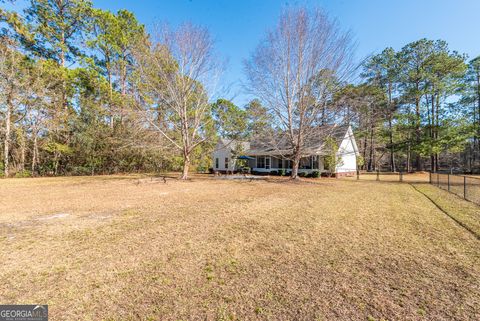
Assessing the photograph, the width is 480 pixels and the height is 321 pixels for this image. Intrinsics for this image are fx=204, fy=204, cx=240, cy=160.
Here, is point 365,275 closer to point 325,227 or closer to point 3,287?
point 325,227

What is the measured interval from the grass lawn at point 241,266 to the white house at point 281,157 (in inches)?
461

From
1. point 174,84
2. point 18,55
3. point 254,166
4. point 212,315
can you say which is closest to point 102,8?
point 18,55

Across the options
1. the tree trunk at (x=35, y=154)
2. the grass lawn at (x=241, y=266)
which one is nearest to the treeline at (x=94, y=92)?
the tree trunk at (x=35, y=154)

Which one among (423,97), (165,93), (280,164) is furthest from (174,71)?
(423,97)

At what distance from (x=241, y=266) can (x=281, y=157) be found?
63.6 ft

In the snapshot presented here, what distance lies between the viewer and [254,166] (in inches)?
1021

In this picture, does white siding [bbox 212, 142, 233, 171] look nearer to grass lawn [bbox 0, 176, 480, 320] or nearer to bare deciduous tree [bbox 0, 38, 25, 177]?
bare deciduous tree [bbox 0, 38, 25, 177]

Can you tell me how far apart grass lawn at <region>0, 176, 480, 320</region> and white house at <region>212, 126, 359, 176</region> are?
38.4 ft

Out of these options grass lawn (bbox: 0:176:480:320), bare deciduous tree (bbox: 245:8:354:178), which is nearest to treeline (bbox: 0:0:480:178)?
bare deciduous tree (bbox: 245:8:354:178)

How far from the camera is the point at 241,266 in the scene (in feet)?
10.4

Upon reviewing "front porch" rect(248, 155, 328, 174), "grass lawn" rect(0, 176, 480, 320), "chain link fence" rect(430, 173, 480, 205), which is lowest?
"grass lawn" rect(0, 176, 480, 320)

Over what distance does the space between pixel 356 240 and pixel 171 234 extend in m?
3.94

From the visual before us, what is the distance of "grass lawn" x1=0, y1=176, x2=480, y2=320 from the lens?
7.36ft

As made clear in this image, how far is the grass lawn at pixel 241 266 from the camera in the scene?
88.4 inches
